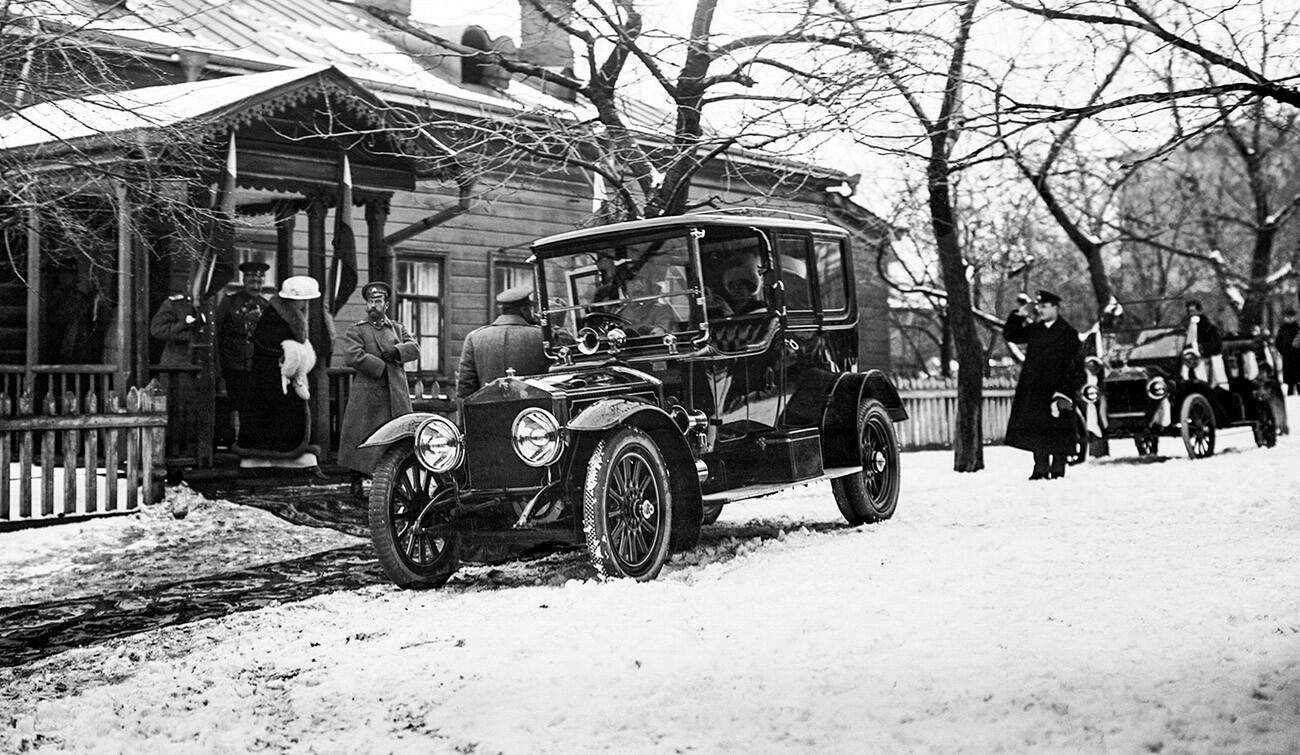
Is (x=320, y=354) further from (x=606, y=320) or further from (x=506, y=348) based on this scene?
(x=606, y=320)

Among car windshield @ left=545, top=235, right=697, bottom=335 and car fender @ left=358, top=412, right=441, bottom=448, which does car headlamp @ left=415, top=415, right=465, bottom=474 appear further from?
car windshield @ left=545, top=235, right=697, bottom=335

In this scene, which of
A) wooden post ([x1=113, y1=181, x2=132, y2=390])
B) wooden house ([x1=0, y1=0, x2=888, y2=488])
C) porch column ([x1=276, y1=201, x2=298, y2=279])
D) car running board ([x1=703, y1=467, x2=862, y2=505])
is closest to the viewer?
car running board ([x1=703, y1=467, x2=862, y2=505])

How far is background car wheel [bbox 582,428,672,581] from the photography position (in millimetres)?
6879

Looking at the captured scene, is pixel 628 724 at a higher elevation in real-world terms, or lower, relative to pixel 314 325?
lower

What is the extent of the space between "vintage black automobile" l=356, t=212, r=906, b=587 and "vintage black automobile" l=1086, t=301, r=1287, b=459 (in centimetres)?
624

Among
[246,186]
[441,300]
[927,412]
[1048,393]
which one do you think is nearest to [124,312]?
[246,186]

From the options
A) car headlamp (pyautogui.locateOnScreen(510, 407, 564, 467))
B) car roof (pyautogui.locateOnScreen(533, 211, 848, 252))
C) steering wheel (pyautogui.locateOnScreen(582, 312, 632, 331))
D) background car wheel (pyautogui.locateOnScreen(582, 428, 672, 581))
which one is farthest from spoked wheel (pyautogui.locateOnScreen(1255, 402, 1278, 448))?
car headlamp (pyautogui.locateOnScreen(510, 407, 564, 467))

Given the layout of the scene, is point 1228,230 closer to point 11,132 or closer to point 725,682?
point 11,132

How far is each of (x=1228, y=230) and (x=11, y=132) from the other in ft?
127

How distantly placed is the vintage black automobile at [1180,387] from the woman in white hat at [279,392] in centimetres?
851

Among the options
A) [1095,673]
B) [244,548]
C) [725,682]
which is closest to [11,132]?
[244,548]

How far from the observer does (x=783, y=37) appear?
1013 centimetres

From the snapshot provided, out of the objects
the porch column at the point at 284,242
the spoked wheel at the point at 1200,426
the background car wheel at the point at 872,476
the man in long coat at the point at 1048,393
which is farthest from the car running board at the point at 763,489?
the porch column at the point at 284,242

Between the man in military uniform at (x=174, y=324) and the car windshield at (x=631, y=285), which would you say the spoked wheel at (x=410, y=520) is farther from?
the man in military uniform at (x=174, y=324)
